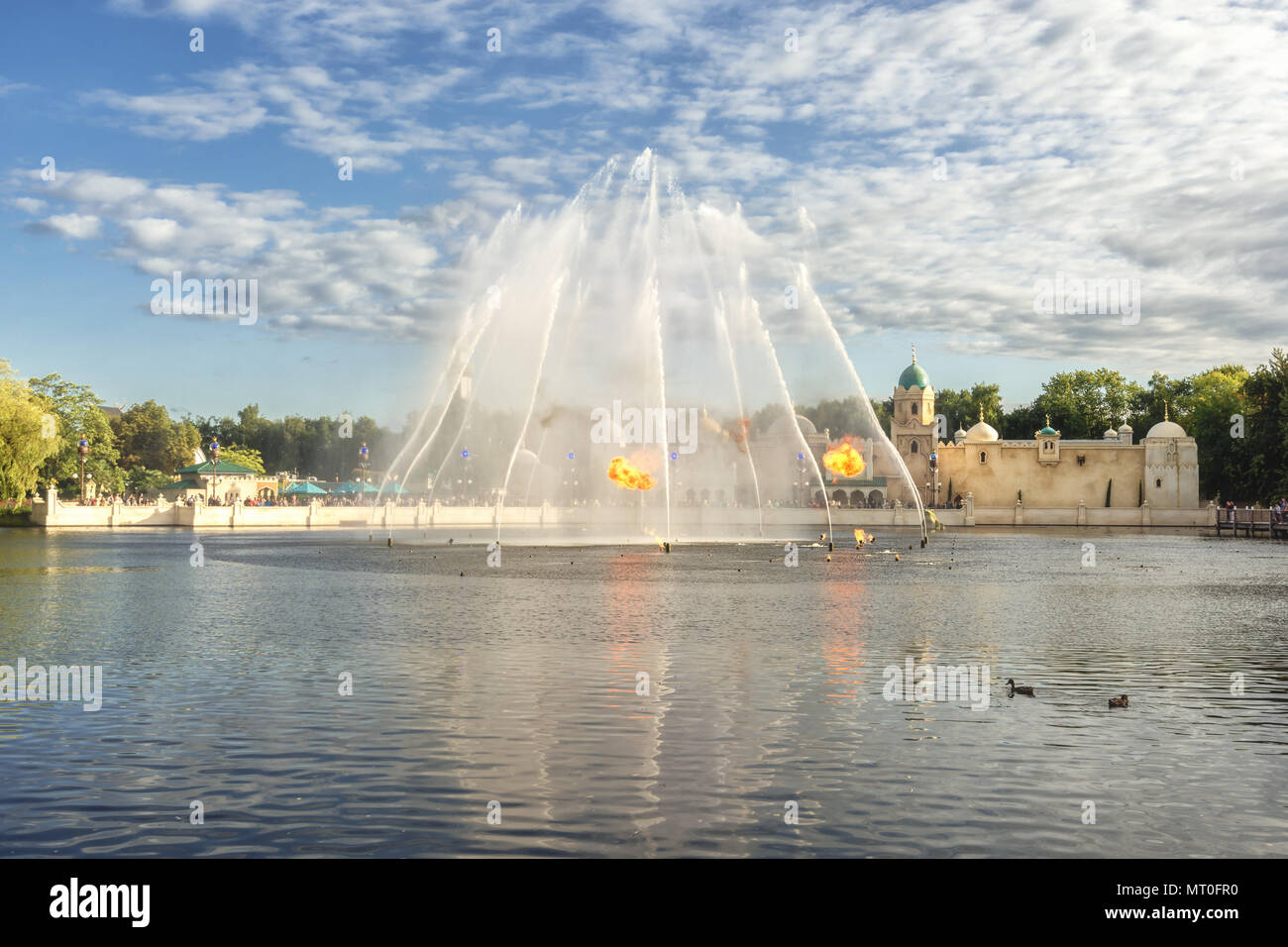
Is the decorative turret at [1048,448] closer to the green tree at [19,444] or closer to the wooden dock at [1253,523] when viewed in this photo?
the wooden dock at [1253,523]

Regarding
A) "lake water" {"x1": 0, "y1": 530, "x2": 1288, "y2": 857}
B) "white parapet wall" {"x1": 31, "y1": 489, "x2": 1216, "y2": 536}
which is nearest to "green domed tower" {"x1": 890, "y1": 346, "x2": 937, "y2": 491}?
"white parapet wall" {"x1": 31, "y1": 489, "x2": 1216, "y2": 536}

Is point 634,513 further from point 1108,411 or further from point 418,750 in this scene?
point 418,750

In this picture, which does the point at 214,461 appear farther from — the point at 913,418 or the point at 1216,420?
the point at 1216,420

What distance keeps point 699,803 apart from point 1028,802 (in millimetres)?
2971

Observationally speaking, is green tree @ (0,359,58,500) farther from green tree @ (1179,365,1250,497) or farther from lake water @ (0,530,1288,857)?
green tree @ (1179,365,1250,497)

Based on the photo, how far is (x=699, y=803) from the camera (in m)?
10.0

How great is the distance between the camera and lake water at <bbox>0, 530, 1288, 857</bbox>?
9250mm

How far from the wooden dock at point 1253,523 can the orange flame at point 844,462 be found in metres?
43.3

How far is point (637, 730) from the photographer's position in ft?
43.1

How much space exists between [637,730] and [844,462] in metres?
125

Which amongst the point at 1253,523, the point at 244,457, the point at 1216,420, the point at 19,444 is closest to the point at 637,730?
the point at 19,444

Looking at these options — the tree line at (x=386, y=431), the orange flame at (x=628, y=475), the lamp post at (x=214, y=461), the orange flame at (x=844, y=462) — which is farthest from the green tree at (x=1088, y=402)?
the lamp post at (x=214, y=461)

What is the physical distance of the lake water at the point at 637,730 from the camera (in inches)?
364
